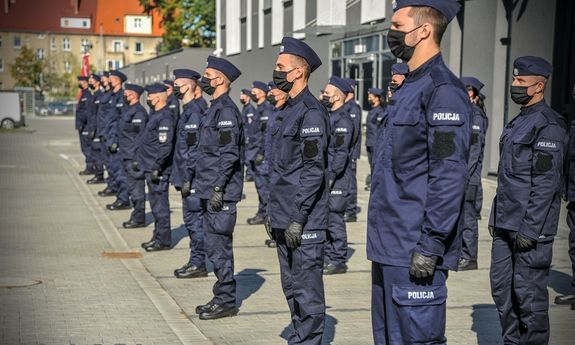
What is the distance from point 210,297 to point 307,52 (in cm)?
304

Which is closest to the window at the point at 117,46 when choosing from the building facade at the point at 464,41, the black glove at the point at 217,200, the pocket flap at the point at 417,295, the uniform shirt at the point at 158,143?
the building facade at the point at 464,41

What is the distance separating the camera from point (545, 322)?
5547 mm

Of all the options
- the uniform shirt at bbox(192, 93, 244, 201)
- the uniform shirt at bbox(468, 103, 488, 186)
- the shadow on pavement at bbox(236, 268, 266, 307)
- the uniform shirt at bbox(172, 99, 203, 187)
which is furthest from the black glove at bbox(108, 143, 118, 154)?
the uniform shirt at bbox(468, 103, 488, 186)

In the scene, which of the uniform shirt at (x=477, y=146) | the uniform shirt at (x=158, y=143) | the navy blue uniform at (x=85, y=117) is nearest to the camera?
the uniform shirt at (x=477, y=146)

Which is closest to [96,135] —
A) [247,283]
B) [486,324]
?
[247,283]

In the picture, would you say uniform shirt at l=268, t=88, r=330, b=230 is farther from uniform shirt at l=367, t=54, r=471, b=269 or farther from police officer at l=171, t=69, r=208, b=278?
police officer at l=171, t=69, r=208, b=278

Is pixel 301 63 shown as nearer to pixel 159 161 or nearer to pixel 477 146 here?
pixel 477 146

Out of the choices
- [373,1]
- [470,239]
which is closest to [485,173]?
[373,1]

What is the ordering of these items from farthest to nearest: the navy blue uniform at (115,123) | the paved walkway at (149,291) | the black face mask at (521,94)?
the navy blue uniform at (115,123) → the paved walkway at (149,291) → the black face mask at (521,94)

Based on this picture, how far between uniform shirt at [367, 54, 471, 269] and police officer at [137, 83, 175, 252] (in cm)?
→ 642

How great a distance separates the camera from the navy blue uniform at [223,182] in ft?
23.7

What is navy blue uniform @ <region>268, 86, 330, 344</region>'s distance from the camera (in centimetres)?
559

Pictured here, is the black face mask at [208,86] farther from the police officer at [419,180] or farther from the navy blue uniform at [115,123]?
the navy blue uniform at [115,123]

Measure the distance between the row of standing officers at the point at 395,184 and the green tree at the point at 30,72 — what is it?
86.8 meters
